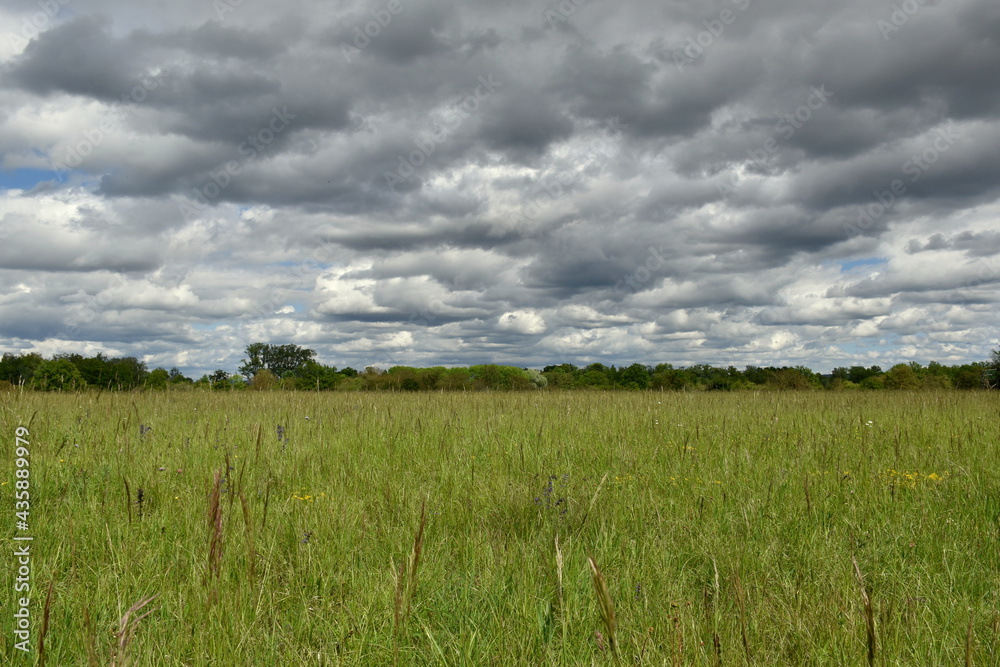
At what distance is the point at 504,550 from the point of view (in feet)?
8.91

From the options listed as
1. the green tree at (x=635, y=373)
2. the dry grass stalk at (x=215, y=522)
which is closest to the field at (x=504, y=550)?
the dry grass stalk at (x=215, y=522)

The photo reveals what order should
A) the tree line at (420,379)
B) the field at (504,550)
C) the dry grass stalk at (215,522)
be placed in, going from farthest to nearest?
the tree line at (420,379), the field at (504,550), the dry grass stalk at (215,522)

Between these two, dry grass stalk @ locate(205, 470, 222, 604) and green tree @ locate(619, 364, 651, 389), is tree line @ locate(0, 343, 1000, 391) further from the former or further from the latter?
dry grass stalk @ locate(205, 470, 222, 604)

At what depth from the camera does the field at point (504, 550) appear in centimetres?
201

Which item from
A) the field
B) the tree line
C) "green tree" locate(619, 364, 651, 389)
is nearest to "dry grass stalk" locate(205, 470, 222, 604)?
the field

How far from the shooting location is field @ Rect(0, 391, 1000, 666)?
2.01 m

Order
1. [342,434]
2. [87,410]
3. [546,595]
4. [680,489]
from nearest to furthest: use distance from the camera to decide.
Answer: [546,595]
[680,489]
[342,434]
[87,410]

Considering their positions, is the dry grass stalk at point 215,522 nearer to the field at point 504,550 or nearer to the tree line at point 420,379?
→ the field at point 504,550

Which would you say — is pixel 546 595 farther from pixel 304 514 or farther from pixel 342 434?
pixel 342 434

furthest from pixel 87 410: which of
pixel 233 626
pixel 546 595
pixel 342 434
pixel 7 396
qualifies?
pixel 546 595

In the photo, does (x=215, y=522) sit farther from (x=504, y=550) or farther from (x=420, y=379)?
(x=420, y=379)

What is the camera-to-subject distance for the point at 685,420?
712cm

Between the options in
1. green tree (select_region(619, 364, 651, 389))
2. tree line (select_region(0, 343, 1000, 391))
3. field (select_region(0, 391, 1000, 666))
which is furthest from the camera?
green tree (select_region(619, 364, 651, 389))

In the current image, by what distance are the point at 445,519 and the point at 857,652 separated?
2.14 metres
